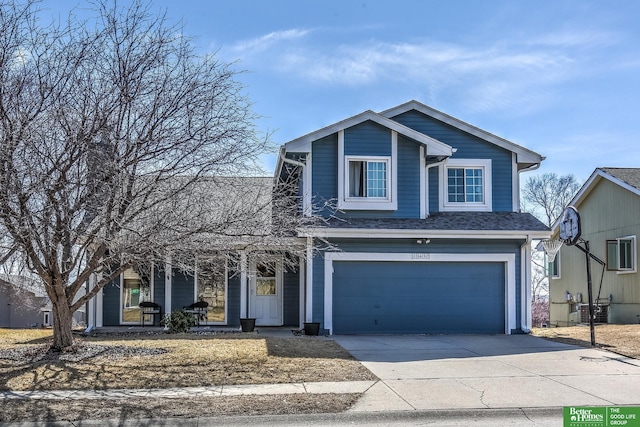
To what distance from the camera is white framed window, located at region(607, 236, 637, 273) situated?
22.5 metres

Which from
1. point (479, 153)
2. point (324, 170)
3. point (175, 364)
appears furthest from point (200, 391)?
point (479, 153)

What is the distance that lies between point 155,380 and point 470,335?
9.49m

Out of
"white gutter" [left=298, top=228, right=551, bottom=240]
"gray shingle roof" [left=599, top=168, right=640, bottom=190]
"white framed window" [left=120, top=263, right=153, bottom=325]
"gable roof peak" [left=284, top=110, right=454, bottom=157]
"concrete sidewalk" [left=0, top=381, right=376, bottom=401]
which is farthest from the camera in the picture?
"gray shingle roof" [left=599, top=168, right=640, bottom=190]

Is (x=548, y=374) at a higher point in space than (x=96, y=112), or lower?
lower

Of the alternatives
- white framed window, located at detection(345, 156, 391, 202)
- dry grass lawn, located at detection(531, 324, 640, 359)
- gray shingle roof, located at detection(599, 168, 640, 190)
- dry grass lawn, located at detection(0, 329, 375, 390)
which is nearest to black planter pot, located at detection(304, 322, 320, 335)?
dry grass lawn, located at detection(0, 329, 375, 390)

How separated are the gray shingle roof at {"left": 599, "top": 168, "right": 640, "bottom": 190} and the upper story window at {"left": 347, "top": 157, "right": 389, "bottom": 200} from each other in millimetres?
9680

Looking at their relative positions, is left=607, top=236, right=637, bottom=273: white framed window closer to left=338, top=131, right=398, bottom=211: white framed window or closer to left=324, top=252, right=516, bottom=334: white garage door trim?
left=324, top=252, right=516, bottom=334: white garage door trim

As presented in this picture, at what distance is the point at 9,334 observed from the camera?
56.2 ft

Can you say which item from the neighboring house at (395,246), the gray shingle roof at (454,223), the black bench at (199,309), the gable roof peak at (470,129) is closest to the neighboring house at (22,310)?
the black bench at (199,309)

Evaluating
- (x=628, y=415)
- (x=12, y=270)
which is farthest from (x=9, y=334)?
(x=628, y=415)

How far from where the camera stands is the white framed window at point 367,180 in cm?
1780

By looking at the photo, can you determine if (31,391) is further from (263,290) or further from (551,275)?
(551,275)

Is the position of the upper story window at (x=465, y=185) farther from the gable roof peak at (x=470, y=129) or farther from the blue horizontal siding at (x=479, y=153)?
the gable roof peak at (x=470, y=129)

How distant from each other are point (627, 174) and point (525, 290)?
8.72 meters
